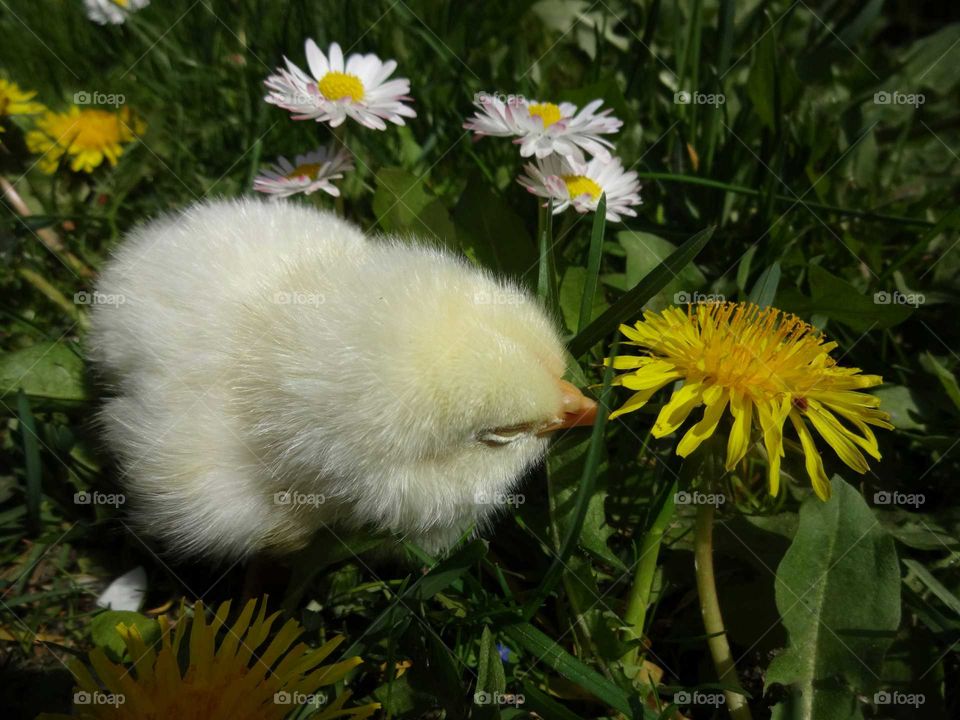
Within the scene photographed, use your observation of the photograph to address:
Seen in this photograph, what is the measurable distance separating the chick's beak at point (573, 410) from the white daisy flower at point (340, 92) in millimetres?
1018

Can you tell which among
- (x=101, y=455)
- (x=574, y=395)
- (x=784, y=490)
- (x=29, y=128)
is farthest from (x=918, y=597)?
(x=29, y=128)

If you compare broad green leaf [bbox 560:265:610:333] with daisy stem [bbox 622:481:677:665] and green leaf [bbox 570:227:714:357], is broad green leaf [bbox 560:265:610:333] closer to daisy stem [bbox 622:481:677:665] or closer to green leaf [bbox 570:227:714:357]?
green leaf [bbox 570:227:714:357]

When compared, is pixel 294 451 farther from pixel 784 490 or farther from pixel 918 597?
pixel 918 597

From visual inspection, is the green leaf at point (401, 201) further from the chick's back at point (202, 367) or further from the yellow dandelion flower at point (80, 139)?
the yellow dandelion flower at point (80, 139)

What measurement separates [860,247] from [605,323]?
3.76ft

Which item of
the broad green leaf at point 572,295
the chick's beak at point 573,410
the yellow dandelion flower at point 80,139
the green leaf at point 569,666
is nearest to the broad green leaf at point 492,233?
the broad green leaf at point 572,295

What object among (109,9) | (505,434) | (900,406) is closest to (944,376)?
(900,406)

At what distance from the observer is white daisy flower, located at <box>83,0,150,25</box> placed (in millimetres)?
3254

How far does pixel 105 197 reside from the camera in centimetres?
305

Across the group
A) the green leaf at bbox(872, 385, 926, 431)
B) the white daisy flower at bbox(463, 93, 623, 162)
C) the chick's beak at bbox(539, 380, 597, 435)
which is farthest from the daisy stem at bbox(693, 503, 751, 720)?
the white daisy flower at bbox(463, 93, 623, 162)

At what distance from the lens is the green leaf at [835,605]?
5.74ft

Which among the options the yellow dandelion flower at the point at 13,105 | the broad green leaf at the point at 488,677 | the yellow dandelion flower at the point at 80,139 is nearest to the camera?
the broad green leaf at the point at 488,677

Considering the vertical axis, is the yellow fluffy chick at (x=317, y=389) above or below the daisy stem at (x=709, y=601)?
above

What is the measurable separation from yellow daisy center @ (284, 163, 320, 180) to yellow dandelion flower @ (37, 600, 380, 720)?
4.37 feet
